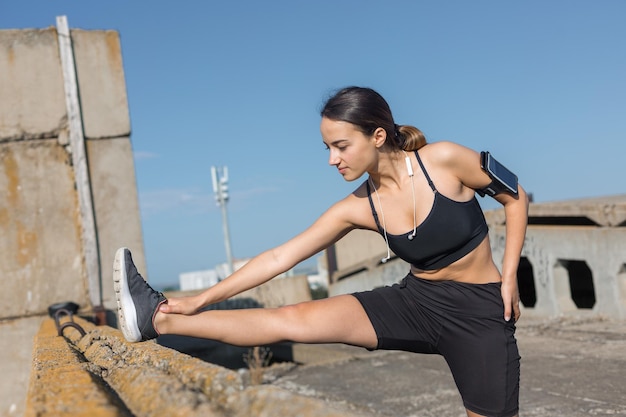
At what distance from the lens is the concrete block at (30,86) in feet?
25.1

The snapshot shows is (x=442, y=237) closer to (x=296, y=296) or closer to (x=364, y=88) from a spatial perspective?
(x=364, y=88)

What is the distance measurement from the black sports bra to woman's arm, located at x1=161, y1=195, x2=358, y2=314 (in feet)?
0.89

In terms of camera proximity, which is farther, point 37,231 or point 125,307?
point 37,231

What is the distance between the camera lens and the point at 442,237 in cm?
303

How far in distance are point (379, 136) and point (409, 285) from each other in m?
0.68

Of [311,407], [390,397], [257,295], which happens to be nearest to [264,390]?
[311,407]

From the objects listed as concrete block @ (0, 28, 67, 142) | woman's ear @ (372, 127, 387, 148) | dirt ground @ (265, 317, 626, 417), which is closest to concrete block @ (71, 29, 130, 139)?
concrete block @ (0, 28, 67, 142)

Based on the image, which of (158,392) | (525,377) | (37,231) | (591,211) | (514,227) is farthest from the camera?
(591,211)

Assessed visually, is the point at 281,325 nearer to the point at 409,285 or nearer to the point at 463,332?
the point at 409,285

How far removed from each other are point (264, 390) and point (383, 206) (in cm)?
161

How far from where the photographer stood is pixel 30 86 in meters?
7.74

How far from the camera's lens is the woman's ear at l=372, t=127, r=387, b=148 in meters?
3.03

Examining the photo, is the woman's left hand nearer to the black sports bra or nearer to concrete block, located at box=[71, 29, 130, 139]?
the black sports bra

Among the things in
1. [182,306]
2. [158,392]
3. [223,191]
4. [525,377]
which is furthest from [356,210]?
[223,191]
